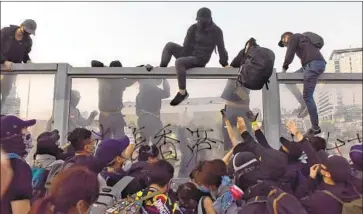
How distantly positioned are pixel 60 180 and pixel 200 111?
192 centimetres

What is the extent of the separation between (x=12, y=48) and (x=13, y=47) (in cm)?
2

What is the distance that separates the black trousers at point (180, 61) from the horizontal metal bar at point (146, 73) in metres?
0.06

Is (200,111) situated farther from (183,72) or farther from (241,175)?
(241,175)

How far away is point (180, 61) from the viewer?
356cm

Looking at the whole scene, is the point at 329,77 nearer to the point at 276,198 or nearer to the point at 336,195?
the point at 336,195

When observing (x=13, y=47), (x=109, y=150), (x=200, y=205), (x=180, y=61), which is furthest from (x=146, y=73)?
(x=200, y=205)

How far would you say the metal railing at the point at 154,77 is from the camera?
11.3 feet

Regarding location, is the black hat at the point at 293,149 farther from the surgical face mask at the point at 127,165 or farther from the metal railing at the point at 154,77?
the surgical face mask at the point at 127,165

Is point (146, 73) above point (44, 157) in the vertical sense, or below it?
above

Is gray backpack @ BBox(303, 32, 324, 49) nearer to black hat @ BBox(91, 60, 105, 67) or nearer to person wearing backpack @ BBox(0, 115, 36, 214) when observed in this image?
black hat @ BBox(91, 60, 105, 67)

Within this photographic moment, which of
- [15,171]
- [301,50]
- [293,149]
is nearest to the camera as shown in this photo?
[15,171]

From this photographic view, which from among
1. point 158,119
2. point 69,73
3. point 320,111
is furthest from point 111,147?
point 320,111

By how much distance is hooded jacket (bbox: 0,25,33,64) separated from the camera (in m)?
3.51

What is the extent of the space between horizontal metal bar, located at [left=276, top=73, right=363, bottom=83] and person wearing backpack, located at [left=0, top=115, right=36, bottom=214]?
93.5 inches
